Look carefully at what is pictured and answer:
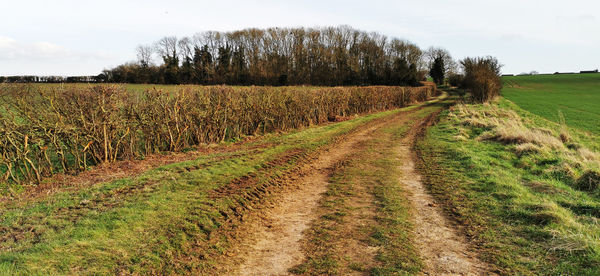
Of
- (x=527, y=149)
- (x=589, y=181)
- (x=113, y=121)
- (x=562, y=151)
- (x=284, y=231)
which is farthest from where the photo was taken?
(x=562, y=151)

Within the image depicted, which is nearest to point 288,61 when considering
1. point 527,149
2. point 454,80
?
point 454,80

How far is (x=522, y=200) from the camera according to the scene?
248 inches

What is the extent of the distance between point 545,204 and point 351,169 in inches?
178

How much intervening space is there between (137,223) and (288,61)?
67.5 meters

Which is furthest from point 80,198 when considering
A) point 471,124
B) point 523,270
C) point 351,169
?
point 471,124

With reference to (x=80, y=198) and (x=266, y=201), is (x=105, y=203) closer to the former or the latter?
(x=80, y=198)

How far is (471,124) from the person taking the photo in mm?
17703

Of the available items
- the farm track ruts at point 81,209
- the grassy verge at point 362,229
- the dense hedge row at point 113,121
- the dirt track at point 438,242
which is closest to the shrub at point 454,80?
the dense hedge row at point 113,121

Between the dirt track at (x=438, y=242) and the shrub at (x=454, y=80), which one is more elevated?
the shrub at (x=454, y=80)

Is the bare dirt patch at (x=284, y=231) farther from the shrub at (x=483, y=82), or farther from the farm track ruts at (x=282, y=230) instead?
the shrub at (x=483, y=82)

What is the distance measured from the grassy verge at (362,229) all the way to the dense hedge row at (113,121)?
652cm

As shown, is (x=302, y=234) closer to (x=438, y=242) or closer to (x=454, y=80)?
(x=438, y=242)

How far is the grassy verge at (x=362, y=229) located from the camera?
167 inches

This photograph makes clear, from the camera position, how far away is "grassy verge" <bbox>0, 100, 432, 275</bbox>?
165 inches
